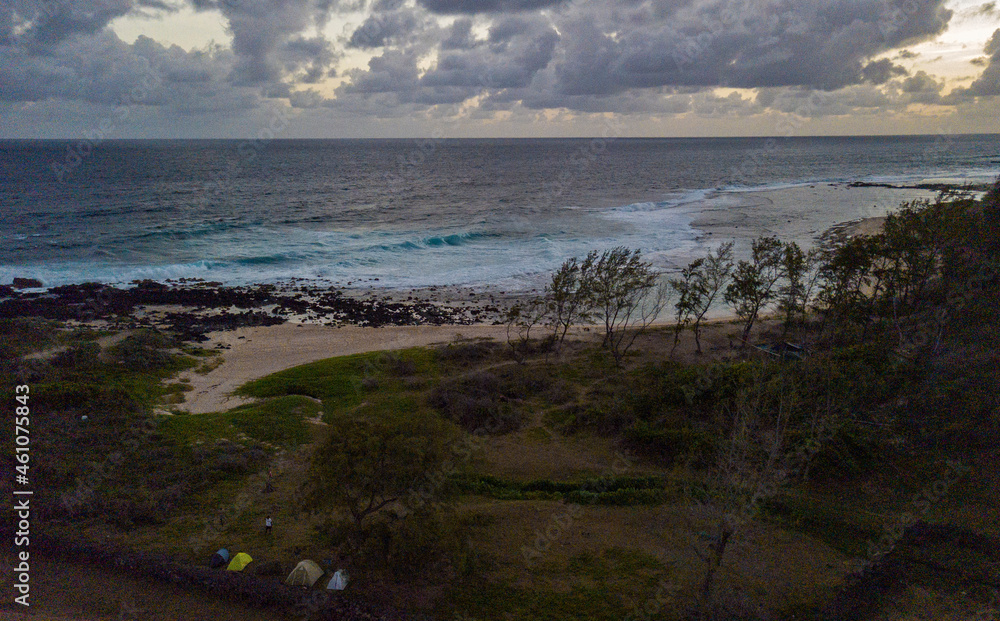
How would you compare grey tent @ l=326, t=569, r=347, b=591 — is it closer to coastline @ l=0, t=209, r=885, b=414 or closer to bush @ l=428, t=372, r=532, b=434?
bush @ l=428, t=372, r=532, b=434

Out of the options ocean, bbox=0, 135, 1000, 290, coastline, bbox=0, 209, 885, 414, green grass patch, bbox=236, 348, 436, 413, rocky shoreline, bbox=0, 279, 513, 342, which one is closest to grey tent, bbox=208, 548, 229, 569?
green grass patch, bbox=236, 348, 436, 413

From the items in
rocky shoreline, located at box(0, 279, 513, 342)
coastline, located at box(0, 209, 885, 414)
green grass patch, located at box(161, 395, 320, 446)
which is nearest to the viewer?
green grass patch, located at box(161, 395, 320, 446)

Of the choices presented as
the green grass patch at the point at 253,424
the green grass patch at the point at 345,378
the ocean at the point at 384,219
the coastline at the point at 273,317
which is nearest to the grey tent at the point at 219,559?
the green grass patch at the point at 253,424

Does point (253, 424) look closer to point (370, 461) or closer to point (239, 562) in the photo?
point (239, 562)

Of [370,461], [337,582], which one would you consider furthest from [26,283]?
[370,461]

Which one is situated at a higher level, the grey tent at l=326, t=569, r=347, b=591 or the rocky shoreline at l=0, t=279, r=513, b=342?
the rocky shoreline at l=0, t=279, r=513, b=342
